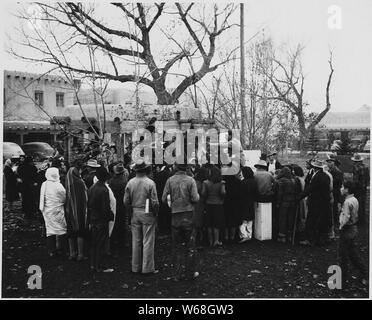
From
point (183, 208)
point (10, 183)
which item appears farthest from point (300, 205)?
point (10, 183)

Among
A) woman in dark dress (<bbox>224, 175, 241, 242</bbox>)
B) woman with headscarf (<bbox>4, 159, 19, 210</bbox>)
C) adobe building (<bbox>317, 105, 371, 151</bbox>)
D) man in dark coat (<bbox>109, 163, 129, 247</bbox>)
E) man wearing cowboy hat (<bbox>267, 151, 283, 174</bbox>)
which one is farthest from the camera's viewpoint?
adobe building (<bbox>317, 105, 371, 151</bbox>)

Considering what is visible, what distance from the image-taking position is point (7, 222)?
9.64 meters

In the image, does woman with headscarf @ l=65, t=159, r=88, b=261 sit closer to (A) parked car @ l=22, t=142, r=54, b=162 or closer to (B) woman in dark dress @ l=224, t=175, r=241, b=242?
(B) woman in dark dress @ l=224, t=175, r=241, b=242

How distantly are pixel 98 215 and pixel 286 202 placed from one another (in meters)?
3.61

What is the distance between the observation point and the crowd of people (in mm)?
5996

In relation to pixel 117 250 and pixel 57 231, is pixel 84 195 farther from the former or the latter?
pixel 117 250

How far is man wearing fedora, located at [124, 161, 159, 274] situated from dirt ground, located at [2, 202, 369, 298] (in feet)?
0.94

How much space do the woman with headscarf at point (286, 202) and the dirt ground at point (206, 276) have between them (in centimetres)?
32

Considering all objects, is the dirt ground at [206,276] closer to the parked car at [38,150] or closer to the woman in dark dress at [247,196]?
the woman in dark dress at [247,196]

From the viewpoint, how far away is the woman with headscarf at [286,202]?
7.56 metres
